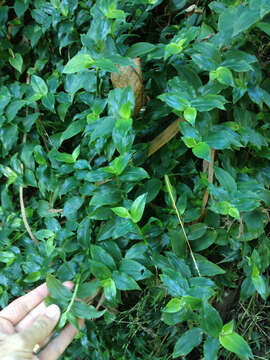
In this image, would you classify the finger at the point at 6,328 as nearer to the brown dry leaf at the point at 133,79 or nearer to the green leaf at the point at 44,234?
the green leaf at the point at 44,234

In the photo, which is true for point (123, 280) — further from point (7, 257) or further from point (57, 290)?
point (7, 257)

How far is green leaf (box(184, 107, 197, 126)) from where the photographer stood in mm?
718

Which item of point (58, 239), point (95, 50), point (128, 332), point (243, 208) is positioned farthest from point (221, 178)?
point (128, 332)

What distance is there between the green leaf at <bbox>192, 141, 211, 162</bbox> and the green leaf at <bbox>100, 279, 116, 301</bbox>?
1.25 ft

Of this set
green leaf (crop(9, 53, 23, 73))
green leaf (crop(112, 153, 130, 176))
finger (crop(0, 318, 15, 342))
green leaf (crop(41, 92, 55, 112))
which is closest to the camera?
green leaf (crop(112, 153, 130, 176))

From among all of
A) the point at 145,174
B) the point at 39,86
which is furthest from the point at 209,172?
the point at 39,86

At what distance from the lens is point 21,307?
973mm

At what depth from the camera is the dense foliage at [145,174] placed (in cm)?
75

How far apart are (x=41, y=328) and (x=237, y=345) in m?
0.46

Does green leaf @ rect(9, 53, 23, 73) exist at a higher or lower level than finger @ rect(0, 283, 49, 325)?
higher

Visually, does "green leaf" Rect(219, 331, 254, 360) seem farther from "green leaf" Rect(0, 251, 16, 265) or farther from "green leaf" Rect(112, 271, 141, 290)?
"green leaf" Rect(0, 251, 16, 265)

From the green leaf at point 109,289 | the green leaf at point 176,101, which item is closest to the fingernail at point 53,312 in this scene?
the green leaf at point 109,289

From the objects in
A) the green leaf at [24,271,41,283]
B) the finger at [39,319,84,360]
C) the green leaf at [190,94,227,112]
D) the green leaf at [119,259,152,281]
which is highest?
the green leaf at [190,94,227,112]

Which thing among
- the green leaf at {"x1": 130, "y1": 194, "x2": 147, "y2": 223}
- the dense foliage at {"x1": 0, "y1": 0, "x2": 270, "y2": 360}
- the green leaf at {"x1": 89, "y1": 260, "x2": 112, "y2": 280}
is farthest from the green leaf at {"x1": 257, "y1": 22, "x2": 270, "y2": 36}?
the green leaf at {"x1": 89, "y1": 260, "x2": 112, "y2": 280}
